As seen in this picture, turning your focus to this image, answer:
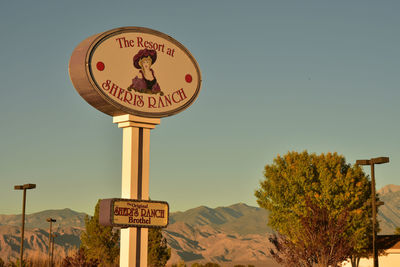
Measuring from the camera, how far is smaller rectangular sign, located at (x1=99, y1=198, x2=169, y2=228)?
2172 cm

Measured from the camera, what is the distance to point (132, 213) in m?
22.3

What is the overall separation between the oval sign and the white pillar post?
0.52 meters

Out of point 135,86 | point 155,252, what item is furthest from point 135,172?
point 155,252

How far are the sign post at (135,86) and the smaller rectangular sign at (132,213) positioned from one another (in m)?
0.32

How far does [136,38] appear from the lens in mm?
22875

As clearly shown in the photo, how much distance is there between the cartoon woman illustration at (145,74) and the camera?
2270cm

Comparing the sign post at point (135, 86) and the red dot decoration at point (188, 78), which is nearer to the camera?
the sign post at point (135, 86)

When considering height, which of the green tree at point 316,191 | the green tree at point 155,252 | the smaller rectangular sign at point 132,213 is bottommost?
the green tree at point 155,252

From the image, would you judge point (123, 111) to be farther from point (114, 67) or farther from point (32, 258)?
point (32, 258)

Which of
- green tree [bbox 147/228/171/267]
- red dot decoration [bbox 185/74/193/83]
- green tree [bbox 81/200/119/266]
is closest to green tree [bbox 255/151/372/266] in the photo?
green tree [bbox 147/228/171/267]

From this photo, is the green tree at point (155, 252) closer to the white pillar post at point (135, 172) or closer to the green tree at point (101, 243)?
the green tree at point (101, 243)

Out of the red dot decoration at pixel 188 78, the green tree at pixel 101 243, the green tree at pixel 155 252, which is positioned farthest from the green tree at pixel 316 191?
the red dot decoration at pixel 188 78

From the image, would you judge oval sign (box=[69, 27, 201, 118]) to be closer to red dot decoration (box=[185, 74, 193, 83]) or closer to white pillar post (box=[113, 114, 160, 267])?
red dot decoration (box=[185, 74, 193, 83])

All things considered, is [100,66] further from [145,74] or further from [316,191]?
[316,191]
